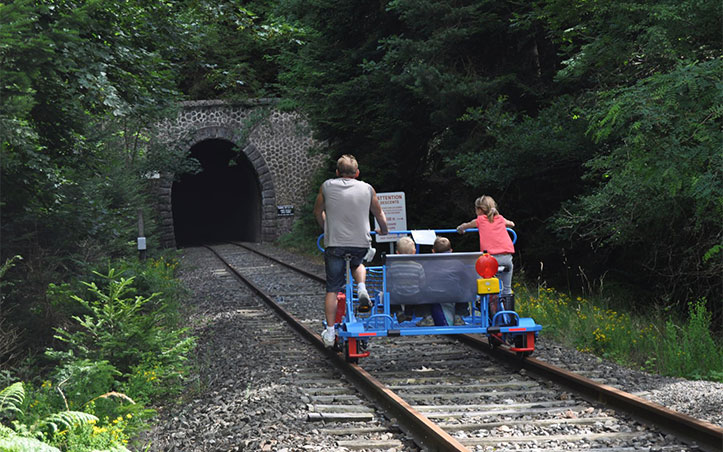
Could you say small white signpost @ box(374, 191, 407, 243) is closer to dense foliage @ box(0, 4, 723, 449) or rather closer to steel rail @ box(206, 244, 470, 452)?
dense foliage @ box(0, 4, 723, 449)

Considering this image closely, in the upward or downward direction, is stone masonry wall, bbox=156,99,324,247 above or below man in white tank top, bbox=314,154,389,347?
above

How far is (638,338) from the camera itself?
26.4ft

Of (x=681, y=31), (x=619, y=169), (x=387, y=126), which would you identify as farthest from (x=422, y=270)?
(x=387, y=126)

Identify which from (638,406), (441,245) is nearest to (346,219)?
(441,245)

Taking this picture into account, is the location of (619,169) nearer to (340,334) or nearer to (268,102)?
(340,334)

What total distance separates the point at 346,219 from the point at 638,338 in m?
3.45

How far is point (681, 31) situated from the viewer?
8.73 meters

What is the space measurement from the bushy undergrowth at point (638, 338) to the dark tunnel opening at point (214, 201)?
29.6m

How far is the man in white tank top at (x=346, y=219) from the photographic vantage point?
7.01 meters

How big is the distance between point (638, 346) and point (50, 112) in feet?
24.1

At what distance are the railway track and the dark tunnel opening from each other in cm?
3132

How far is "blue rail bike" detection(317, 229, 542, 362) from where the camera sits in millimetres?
7102

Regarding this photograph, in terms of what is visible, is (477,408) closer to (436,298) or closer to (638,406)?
(638,406)

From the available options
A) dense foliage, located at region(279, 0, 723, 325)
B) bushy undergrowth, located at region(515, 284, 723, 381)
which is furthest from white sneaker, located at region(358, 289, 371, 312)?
dense foliage, located at region(279, 0, 723, 325)
